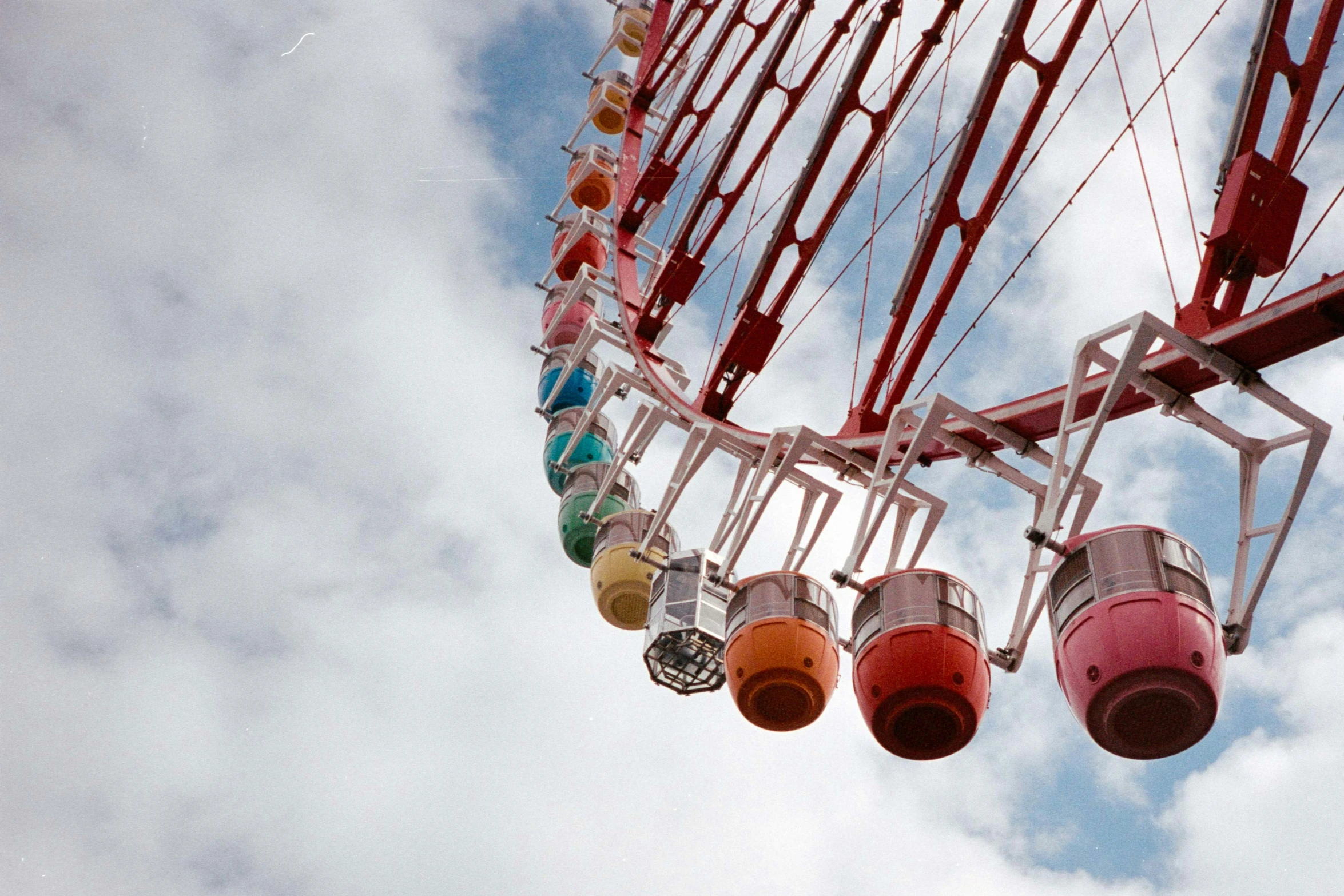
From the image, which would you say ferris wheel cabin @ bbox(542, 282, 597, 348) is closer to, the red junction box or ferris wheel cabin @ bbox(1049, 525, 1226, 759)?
the red junction box

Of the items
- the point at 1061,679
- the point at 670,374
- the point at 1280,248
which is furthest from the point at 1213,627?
the point at 670,374

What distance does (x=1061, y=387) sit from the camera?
921cm

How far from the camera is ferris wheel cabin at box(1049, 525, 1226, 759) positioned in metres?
7.20

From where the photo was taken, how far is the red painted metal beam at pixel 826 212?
42.2 feet

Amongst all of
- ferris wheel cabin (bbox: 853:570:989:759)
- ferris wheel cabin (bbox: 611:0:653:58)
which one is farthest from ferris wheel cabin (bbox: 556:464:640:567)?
ferris wheel cabin (bbox: 611:0:653:58)

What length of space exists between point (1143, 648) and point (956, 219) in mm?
4648

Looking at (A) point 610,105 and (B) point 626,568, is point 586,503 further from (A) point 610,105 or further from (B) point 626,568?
(A) point 610,105

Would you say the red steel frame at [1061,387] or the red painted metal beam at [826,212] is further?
the red painted metal beam at [826,212]

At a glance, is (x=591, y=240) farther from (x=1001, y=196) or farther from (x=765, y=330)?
(x=1001, y=196)

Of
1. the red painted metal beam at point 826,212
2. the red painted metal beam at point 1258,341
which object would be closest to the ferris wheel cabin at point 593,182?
the red painted metal beam at point 826,212

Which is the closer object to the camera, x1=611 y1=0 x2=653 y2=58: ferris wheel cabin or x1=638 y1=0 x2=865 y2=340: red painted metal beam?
x1=638 y1=0 x2=865 y2=340: red painted metal beam

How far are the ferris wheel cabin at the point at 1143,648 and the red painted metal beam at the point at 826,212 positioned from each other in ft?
18.9

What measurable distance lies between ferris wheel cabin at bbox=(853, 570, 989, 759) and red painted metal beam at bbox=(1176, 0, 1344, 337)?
7.03ft

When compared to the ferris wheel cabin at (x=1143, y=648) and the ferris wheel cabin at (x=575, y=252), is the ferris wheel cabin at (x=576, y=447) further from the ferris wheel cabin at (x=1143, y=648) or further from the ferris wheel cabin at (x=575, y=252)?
the ferris wheel cabin at (x=1143, y=648)
